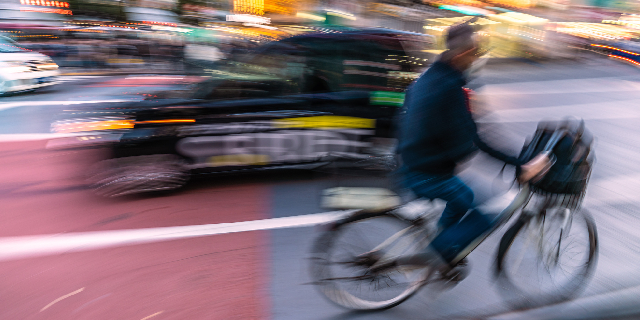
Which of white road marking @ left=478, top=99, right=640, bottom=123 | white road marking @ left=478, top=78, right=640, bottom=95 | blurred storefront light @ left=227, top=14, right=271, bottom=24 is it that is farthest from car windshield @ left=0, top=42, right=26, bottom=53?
white road marking @ left=478, top=78, right=640, bottom=95

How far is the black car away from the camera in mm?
4391

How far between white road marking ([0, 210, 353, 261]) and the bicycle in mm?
915

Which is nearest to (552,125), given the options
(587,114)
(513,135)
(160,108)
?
(160,108)

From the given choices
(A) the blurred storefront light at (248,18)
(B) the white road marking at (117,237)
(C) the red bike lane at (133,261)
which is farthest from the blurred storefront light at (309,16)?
(B) the white road marking at (117,237)

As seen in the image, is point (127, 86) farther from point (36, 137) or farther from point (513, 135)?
point (513, 135)

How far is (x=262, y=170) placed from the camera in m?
4.68

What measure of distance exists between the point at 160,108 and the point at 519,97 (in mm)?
7682

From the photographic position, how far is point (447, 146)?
2402mm

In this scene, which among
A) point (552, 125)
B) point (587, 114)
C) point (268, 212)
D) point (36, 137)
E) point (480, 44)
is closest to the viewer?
point (480, 44)

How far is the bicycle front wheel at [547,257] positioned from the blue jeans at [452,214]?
1.13 ft

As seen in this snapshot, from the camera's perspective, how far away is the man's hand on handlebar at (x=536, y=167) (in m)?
2.44

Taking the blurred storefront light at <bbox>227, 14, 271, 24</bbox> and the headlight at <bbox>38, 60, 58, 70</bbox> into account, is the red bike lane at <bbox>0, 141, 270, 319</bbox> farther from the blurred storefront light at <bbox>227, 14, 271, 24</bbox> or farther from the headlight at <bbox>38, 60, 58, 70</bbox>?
the blurred storefront light at <bbox>227, 14, 271, 24</bbox>

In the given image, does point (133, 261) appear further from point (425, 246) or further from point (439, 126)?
point (439, 126)

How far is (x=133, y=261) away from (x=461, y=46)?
108 inches
